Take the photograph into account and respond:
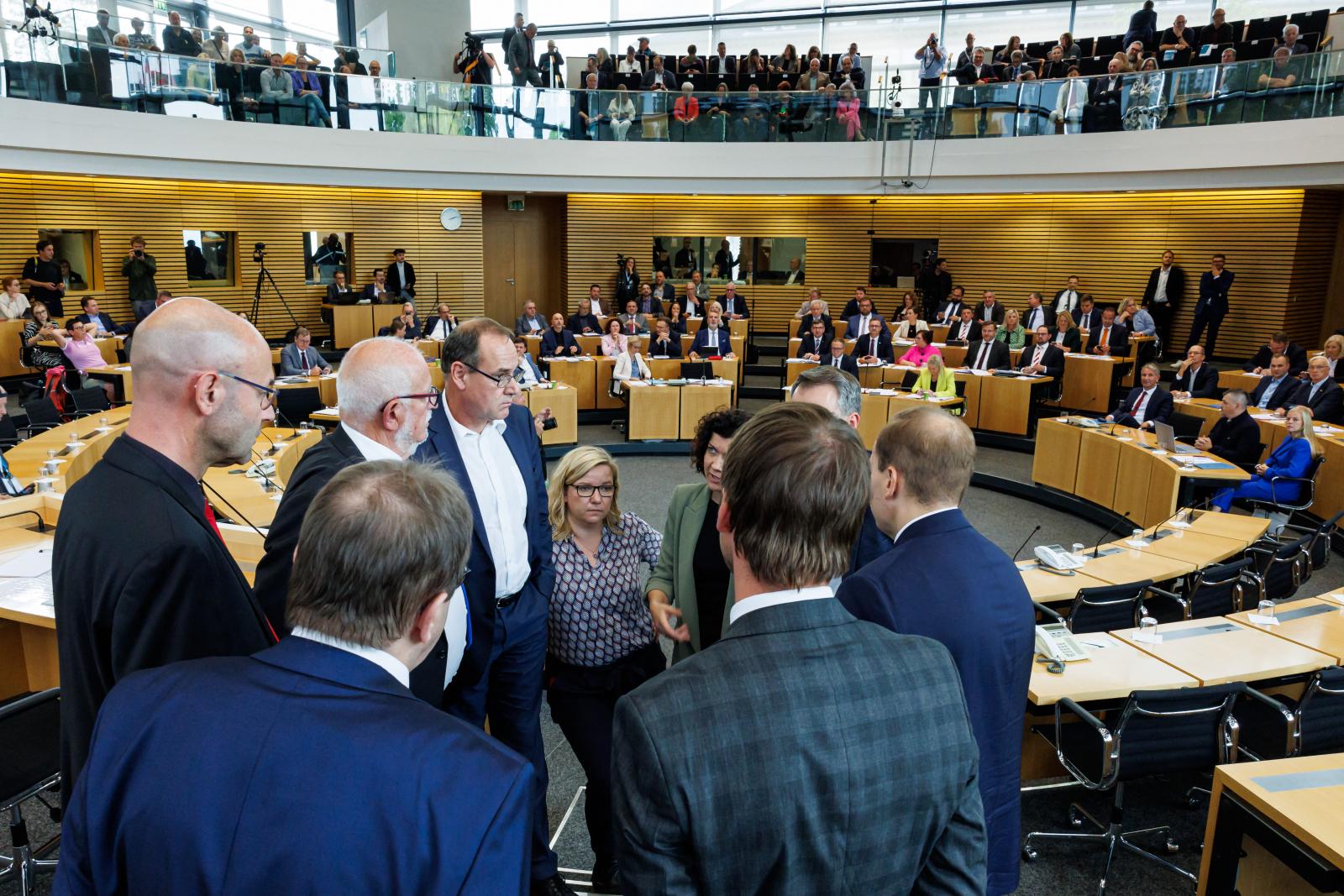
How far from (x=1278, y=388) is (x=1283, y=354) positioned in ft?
1.59

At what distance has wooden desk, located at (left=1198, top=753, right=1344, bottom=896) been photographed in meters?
2.27

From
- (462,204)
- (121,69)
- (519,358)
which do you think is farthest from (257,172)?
(519,358)

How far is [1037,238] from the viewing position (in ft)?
58.3

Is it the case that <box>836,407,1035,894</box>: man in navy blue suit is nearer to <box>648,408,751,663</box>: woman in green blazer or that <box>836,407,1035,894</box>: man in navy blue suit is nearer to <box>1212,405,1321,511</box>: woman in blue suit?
<box>648,408,751,663</box>: woman in green blazer

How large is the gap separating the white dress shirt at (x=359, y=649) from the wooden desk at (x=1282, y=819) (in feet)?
7.87

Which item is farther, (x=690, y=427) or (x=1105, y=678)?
(x=690, y=427)

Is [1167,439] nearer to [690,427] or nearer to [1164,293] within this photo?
[690,427]

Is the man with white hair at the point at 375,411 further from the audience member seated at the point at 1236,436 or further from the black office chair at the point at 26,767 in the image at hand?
the audience member seated at the point at 1236,436

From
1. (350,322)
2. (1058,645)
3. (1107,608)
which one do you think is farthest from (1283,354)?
(350,322)

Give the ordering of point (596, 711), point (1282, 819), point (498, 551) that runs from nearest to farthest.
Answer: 1. point (1282, 819)
2. point (498, 551)
3. point (596, 711)

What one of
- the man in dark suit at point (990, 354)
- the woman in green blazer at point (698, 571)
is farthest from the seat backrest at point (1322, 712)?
the man in dark suit at point (990, 354)

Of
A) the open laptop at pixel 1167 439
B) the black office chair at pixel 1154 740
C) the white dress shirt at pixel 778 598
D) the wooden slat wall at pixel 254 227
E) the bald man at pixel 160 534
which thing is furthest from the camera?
the wooden slat wall at pixel 254 227

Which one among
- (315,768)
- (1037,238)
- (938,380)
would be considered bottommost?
(938,380)

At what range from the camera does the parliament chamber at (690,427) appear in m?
1.28
